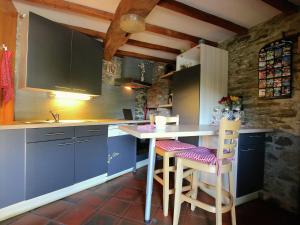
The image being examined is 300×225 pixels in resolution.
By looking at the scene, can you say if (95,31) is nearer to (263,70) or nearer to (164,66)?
(164,66)

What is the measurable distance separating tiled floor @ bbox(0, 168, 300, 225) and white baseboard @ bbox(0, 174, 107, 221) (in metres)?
0.05

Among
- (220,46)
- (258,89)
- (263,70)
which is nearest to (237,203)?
(258,89)

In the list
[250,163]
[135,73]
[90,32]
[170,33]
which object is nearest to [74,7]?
[90,32]

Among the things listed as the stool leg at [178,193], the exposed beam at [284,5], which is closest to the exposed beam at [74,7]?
the exposed beam at [284,5]

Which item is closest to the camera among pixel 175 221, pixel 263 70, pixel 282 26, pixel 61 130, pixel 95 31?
pixel 175 221

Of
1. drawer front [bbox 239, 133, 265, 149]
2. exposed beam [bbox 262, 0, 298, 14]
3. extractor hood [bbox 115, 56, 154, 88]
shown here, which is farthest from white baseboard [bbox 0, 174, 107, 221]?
exposed beam [bbox 262, 0, 298, 14]

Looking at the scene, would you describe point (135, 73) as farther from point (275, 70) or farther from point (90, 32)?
point (275, 70)

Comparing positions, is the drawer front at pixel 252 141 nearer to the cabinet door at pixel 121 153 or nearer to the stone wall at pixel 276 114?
the stone wall at pixel 276 114

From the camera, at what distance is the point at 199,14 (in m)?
2.12

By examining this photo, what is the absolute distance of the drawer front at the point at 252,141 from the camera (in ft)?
6.62

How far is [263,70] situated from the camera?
231cm

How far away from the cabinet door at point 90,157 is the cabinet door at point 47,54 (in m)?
0.78

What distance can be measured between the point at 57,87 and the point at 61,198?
4.38 feet

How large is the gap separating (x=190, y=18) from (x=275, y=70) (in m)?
1.24
